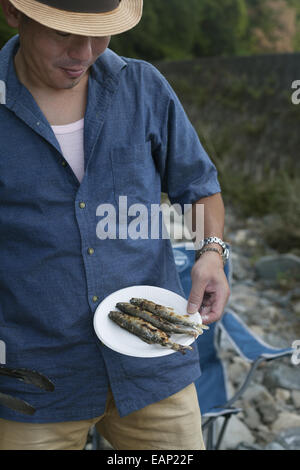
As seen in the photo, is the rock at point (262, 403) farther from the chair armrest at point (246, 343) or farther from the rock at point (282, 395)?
the chair armrest at point (246, 343)

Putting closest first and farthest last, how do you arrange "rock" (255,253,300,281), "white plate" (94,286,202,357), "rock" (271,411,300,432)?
"white plate" (94,286,202,357)
"rock" (271,411,300,432)
"rock" (255,253,300,281)

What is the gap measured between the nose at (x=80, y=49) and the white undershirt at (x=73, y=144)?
0.25m

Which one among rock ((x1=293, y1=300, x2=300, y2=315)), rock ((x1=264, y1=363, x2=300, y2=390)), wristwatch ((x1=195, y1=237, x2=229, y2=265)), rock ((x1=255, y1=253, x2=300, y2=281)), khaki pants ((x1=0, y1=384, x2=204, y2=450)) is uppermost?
wristwatch ((x1=195, y1=237, x2=229, y2=265))

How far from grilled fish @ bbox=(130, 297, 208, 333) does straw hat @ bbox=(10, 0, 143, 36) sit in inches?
34.0

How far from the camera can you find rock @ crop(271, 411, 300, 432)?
137 inches

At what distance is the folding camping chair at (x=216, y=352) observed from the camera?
2.84 meters

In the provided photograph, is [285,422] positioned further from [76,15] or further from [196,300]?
[76,15]

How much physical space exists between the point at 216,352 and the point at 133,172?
1.85 meters

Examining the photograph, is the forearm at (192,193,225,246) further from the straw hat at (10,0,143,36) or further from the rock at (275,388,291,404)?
the rock at (275,388,291,404)

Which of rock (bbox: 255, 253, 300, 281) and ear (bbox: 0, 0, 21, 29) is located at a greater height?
ear (bbox: 0, 0, 21, 29)

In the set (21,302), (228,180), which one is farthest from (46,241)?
(228,180)

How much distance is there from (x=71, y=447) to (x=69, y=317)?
0.51 m

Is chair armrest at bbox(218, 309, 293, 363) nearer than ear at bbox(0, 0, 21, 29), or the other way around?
ear at bbox(0, 0, 21, 29)

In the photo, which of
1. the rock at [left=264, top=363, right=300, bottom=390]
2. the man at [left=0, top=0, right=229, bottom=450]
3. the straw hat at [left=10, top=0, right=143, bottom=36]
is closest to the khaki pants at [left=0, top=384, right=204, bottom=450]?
the man at [left=0, top=0, right=229, bottom=450]
